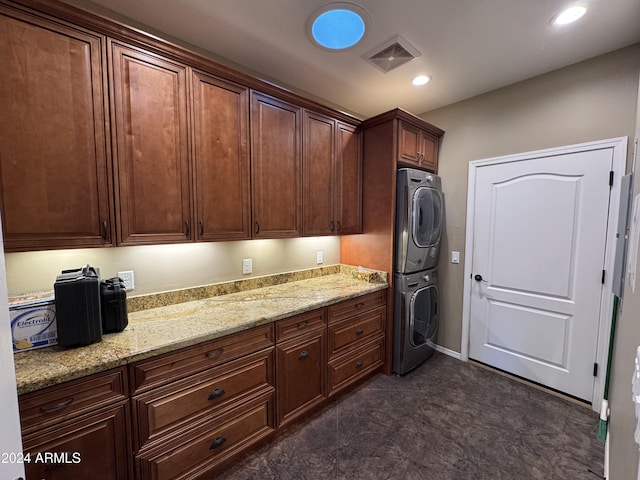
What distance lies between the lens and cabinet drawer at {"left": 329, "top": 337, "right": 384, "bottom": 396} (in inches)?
84.0

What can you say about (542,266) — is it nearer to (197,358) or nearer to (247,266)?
(247,266)

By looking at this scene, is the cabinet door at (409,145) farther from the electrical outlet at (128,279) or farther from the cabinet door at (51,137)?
the electrical outlet at (128,279)

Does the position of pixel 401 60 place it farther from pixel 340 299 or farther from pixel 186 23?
pixel 340 299

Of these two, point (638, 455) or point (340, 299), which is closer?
point (638, 455)

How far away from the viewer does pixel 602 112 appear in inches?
77.7

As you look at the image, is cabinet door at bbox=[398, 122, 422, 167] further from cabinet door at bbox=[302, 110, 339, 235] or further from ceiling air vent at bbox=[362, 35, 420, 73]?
cabinet door at bbox=[302, 110, 339, 235]

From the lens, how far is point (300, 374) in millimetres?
1886

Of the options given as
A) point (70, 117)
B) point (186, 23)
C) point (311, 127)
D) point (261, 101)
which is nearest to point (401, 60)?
point (311, 127)

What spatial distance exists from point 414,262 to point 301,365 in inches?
55.4

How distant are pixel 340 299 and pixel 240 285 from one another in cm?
84

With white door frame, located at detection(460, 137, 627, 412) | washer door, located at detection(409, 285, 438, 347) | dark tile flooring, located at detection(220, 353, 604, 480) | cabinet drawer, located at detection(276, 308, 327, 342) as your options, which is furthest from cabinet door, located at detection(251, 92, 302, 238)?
white door frame, located at detection(460, 137, 627, 412)

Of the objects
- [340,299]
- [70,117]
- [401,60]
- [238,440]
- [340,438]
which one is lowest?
[340,438]

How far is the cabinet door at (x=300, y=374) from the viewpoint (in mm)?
1780

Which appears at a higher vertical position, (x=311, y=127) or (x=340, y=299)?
(x=311, y=127)
